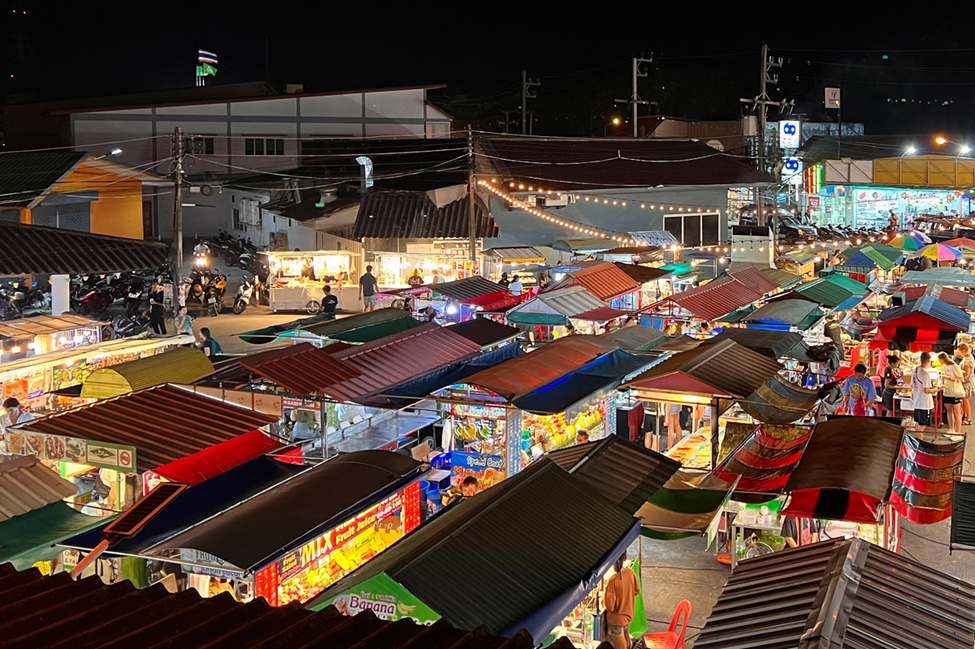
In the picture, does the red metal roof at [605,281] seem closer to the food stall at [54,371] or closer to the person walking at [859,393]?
the person walking at [859,393]

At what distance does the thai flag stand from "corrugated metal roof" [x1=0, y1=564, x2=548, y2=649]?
47.0 meters

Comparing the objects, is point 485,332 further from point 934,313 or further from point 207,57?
point 207,57

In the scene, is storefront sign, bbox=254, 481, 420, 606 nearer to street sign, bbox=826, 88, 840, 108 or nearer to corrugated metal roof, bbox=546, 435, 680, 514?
corrugated metal roof, bbox=546, 435, 680, 514

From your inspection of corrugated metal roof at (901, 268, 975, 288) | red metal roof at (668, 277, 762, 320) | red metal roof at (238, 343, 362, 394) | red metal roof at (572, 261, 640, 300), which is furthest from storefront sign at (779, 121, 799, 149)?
red metal roof at (238, 343, 362, 394)

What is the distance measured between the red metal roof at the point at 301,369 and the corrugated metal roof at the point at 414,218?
15.9m

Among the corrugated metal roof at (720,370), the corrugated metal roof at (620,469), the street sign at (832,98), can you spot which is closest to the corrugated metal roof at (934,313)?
the corrugated metal roof at (720,370)

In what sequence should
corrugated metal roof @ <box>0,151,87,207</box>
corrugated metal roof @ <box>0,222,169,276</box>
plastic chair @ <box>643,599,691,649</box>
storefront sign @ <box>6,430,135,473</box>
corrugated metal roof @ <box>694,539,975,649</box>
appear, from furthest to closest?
corrugated metal roof @ <box>0,151,87,207</box> < corrugated metal roof @ <box>0,222,169,276</box> < storefront sign @ <box>6,430,135,473</box> < plastic chair @ <box>643,599,691,649</box> < corrugated metal roof @ <box>694,539,975,649</box>

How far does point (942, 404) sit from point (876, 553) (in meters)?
10.4

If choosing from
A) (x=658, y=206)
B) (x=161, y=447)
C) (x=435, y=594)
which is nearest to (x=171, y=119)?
(x=658, y=206)

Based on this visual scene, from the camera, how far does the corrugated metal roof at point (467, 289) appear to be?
18744 millimetres

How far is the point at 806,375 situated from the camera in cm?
1552

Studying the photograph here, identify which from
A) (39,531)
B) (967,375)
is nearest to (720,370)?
(39,531)

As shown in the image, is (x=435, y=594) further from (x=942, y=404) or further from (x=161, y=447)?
(x=942, y=404)

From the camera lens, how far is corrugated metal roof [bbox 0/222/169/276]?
13648 millimetres
